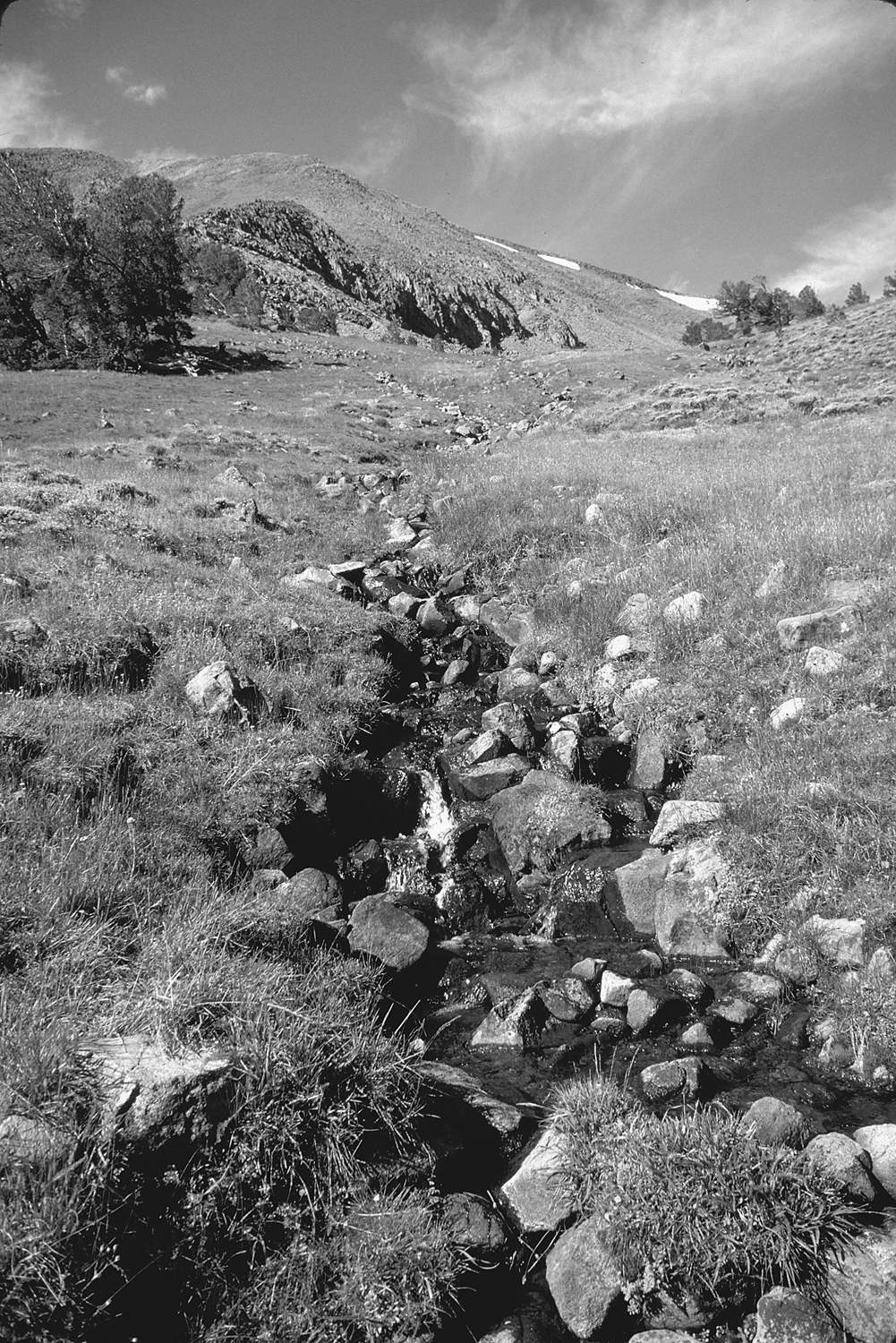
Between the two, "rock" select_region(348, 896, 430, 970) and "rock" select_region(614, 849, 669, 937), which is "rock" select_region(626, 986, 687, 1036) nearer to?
"rock" select_region(614, 849, 669, 937)

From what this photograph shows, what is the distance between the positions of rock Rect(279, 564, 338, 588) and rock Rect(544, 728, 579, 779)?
6.21 metres

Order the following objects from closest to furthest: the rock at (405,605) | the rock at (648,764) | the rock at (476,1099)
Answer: the rock at (476,1099) → the rock at (648,764) → the rock at (405,605)

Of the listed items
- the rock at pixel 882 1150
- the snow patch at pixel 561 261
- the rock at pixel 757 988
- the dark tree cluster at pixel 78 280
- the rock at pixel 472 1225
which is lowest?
the rock at pixel 472 1225

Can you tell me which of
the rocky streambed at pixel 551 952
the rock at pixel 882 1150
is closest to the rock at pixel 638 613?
the rocky streambed at pixel 551 952

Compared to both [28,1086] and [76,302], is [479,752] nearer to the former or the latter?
[28,1086]

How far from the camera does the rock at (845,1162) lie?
3.26m

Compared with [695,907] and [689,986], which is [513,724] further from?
[689,986]

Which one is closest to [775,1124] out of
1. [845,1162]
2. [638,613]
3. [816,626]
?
[845,1162]

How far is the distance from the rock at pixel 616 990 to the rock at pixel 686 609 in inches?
228

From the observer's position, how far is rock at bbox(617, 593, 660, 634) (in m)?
10.4

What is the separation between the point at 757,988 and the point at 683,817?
182 centimetres

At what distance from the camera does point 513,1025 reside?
189 inches

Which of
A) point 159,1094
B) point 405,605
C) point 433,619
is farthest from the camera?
point 405,605

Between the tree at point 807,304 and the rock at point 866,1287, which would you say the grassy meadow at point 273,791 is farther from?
the tree at point 807,304
